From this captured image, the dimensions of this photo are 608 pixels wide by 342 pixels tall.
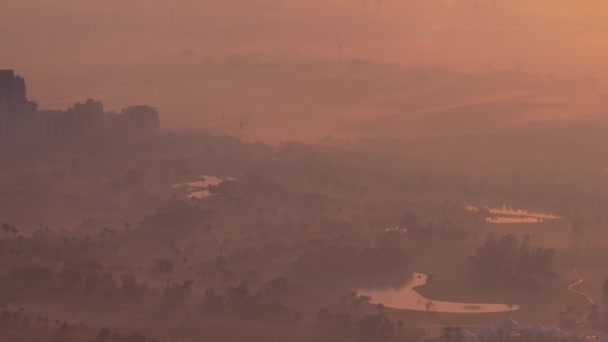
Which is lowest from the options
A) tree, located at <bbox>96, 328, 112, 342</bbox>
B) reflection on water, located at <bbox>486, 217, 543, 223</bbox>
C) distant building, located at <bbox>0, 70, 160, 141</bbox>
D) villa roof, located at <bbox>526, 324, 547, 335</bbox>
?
tree, located at <bbox>96, 328, 112, 342</bbox>

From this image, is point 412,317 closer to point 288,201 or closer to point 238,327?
point 238,327

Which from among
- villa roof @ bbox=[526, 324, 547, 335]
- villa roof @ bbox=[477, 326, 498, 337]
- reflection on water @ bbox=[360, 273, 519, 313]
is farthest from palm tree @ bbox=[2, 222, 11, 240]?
villa roof @ bbox=[526, 324, 547, 335]

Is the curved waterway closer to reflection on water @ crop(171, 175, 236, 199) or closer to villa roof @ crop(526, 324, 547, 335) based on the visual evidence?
villa roof @ crop(526, 324, 547, 335)

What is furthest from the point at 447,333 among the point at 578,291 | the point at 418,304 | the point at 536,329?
the point at 578,291

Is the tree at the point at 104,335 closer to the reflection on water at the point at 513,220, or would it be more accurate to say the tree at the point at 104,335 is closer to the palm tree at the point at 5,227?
the palm tree at the point at 5,227

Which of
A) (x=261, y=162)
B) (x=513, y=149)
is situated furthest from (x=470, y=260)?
(x=513, y=149)

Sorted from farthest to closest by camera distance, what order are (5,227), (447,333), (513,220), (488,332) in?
(513,220)
(5,227)
(488,332)
(447,333)

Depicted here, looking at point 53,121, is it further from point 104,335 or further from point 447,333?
point 447,333
